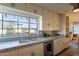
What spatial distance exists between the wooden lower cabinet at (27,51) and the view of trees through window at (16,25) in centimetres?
71

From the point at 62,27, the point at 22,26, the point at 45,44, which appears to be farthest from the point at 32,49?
the point at 62,27

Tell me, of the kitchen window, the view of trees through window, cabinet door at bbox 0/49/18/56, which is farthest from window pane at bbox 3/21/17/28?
cabinet door at bbox 0/49/18/56

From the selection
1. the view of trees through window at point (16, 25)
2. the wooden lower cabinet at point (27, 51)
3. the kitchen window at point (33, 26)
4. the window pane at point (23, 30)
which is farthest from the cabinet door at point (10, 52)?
the kitchen window at point (33, 26)

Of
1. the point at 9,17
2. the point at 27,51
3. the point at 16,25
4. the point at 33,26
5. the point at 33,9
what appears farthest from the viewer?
the point at 33,26

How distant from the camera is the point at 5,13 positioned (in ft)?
8.74

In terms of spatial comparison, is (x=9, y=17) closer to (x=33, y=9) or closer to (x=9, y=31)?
(x=9, y=31)

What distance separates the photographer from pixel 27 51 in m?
2.26

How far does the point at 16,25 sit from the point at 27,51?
0.99 meters

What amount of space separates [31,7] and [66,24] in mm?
2751

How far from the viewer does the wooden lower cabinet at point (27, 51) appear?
1.79m

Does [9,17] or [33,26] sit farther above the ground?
[9,17]

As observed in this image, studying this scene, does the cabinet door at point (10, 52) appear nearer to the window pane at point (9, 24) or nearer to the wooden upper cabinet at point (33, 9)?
the window pane at point (9, 24)

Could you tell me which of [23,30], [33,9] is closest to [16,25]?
[23,30]

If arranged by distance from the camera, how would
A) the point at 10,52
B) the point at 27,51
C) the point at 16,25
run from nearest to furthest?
the point at 10,52
the point at 27,51
the point at 16,25
